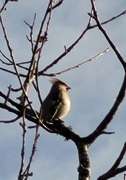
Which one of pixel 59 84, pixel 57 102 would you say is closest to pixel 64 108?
pixel 57 102

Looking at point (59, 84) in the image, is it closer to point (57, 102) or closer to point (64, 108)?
point (57, 102)

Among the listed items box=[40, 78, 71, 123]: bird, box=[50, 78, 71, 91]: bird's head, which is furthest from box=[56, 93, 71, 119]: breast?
box=[50, 78, 71, 91]: bird's head

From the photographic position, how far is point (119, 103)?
13.2 feet

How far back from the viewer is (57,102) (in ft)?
24.2

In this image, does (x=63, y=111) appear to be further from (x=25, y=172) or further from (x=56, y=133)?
(x=25, y=172)

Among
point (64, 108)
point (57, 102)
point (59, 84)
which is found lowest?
point (64, 108)

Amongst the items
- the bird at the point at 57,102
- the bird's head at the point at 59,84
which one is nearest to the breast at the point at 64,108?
the bird at the point at 57,102

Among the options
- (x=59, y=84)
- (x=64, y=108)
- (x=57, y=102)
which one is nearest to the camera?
(x=64, y=108)

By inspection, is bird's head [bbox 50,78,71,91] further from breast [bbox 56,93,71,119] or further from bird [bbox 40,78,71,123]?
breast [bbox 56,93,71,119]

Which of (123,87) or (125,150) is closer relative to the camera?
(125,150)

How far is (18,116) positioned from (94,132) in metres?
0.85

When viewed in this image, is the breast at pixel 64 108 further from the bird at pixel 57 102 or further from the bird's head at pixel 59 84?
the bird's head at pixel 59 84

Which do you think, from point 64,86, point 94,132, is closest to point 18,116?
point 94,132

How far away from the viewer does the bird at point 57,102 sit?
21.0 feet
